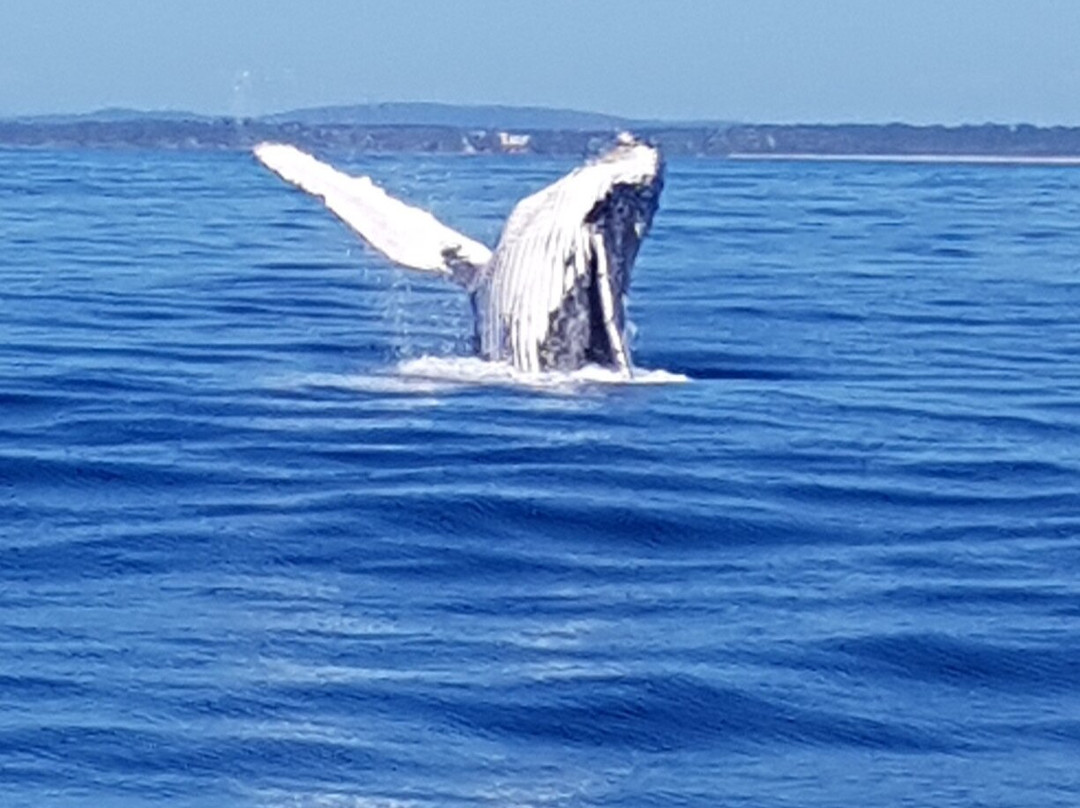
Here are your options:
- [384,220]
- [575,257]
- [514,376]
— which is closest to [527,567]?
[575,257]

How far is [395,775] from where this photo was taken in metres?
7.13

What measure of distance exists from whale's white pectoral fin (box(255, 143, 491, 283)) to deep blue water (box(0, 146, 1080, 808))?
2.13 ft

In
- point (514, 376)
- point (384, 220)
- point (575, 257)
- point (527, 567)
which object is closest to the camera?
→ point (527, 567)

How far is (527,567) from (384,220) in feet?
19.8

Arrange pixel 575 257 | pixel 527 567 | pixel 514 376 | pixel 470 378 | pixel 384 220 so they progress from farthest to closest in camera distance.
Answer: pixel 384 220, pixel 470 378, pixel 514 376, pixel 575 257, pixel 527 567

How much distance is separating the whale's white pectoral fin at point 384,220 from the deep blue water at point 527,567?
650mm

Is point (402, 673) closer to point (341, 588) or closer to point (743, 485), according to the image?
point (341, 588)

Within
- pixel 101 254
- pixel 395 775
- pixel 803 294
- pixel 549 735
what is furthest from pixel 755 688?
pixel 101 254

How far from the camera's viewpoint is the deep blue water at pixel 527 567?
733 centimetres

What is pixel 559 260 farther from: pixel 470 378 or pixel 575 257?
pixel 470 378

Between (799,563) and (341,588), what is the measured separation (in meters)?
1.66

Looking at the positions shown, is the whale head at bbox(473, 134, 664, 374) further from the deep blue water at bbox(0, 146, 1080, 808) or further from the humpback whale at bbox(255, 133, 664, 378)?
the deep blue water at bbox(0, 146, 1080, 808)

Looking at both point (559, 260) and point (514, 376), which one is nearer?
point (559, 260)

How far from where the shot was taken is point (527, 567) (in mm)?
9859
